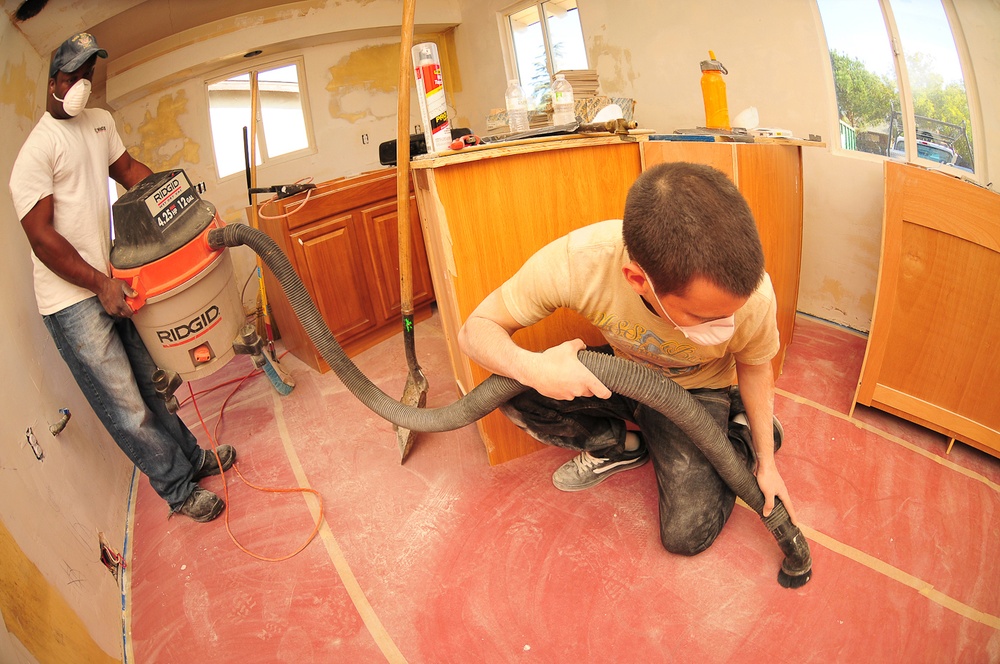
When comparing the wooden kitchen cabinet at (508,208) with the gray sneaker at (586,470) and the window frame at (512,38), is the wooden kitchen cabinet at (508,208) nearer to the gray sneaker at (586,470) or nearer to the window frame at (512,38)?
the gray sneaker at (586,470)

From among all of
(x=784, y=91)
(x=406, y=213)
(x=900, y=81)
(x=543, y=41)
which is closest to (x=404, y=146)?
(x=406, y=213)

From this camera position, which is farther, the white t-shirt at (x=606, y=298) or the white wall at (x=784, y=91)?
the white wall at (x=784, y=91)

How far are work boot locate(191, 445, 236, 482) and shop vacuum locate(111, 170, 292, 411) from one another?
0.34m

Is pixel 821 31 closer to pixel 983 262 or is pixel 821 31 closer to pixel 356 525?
pixel 983 262

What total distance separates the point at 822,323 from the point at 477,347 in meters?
2.07

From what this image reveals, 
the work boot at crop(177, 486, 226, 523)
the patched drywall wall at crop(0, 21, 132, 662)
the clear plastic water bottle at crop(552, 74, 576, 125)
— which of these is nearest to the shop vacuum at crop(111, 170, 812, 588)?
the patched drywall wall at crop(0, 21, 132, 662)

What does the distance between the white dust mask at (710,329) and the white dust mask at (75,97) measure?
1746 millimetres

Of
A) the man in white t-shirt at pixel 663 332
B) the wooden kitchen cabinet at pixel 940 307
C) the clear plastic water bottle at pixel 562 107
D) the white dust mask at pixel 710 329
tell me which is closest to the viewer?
the man in white t-shirt at pixel 663 332

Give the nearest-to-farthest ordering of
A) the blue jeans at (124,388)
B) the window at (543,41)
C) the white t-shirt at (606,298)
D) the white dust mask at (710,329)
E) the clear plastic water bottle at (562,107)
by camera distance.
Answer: the white dust mask at (710,329)
the white t-shirt at (606,298)
the blue jeans at (124,388)
the clear plastic water bottle at (562,107)
the window at (543,41)

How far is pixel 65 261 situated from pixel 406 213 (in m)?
1.04

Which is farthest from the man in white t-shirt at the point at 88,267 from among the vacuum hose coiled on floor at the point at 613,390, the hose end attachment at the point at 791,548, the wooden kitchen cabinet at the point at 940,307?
the wooden kitchen cabinet at the point at 940,307

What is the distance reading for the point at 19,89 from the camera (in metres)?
1.72

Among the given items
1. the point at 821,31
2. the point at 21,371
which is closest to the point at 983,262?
the point at 821,31

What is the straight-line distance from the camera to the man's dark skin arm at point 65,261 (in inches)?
60.2
